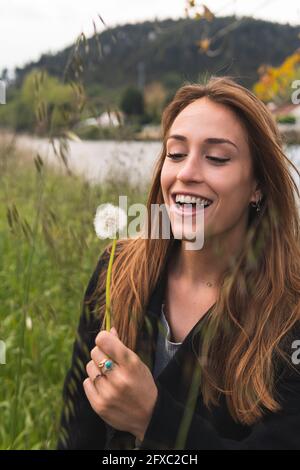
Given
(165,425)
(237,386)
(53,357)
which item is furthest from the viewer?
(53,357)

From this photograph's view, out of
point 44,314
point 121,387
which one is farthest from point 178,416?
point 44,314

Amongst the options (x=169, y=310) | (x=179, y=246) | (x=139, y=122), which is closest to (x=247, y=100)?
(x=179, y=246)

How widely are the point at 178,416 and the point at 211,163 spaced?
0.55m

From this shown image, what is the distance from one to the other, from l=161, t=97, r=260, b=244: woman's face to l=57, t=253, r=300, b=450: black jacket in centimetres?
26

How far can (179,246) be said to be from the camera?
1634 millimetres

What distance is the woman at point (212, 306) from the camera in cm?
122

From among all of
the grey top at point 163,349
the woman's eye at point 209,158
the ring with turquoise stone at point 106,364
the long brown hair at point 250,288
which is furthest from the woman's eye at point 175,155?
the ring with turquoise stone at point 106,364

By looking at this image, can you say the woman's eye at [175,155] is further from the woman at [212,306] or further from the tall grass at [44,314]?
the tall grass at [44,314]

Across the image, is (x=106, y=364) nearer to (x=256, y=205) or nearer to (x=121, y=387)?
(x=121, y=387)

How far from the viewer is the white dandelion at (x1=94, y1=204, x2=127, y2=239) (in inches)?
39.6

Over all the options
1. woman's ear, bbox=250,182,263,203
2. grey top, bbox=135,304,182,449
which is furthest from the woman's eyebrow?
grey top, bbox=135,304,182,449

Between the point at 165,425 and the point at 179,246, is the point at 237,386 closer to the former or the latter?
the point at 165,425

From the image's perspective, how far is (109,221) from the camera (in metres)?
1.02

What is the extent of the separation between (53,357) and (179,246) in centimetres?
105
